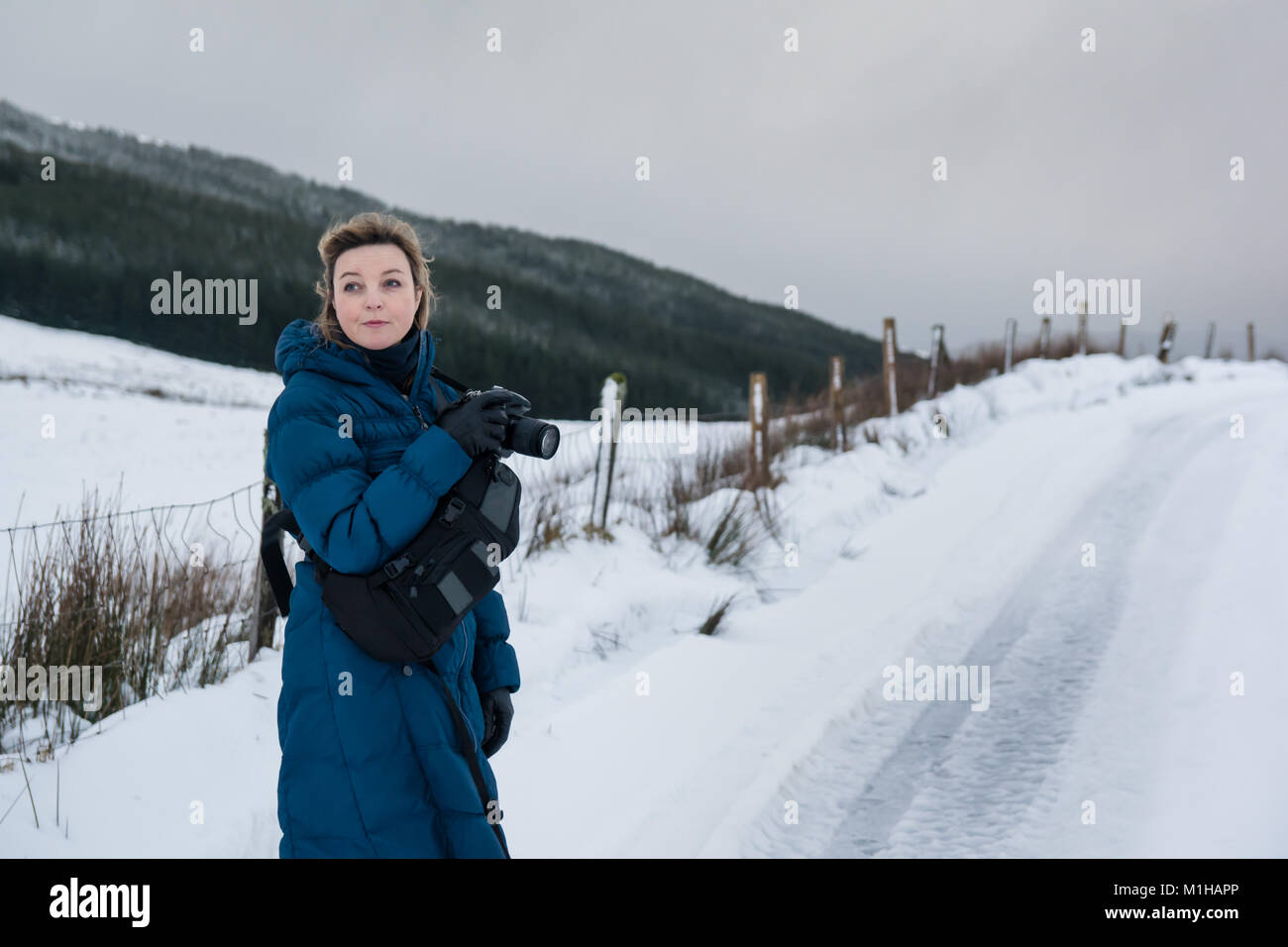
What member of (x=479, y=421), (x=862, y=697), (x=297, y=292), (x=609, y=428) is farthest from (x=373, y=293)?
(x=297, y=292)

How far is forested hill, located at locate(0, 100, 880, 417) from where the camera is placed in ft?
81.4

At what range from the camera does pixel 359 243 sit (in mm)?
1744

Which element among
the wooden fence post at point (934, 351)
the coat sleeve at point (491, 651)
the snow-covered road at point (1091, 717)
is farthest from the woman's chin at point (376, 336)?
the wooden fence post at point (934, 351)

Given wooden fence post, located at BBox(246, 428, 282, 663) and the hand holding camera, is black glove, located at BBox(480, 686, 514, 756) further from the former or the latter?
wooden fence post, located at BBox(246, 428, 282, 663)

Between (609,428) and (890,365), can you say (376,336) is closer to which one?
(609,428)

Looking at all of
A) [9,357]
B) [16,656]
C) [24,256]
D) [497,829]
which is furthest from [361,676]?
[24,256]

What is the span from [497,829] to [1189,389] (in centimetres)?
1825

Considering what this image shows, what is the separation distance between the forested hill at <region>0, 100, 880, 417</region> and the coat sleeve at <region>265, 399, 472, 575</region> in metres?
13.2

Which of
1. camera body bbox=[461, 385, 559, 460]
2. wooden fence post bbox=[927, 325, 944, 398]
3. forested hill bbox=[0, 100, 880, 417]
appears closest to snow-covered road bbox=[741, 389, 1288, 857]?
camera body bbox=[461, 385, 559, 460]

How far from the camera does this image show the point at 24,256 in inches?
995

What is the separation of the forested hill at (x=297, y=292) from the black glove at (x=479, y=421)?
1323 cm

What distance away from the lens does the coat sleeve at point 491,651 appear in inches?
79.0

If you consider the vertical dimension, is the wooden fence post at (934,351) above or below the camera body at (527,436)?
above

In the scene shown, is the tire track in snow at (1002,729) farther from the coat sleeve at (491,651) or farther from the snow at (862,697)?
the coat sleeve at (491,651)
